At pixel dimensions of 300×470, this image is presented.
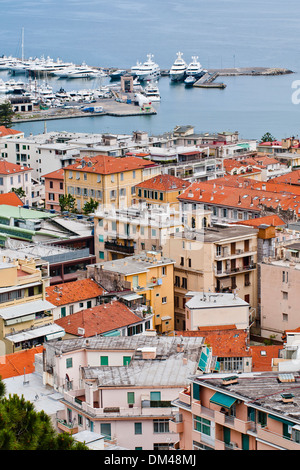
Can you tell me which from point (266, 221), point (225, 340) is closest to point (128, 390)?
point (225, 340)

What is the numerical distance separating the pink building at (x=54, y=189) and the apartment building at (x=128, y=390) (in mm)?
17360

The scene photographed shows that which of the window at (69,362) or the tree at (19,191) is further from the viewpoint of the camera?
the tree at (19,191)

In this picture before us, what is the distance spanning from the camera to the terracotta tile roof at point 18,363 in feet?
44.6

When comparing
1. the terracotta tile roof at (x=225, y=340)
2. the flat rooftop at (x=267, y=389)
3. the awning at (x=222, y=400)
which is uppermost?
the flat rooftop at (x=267, y=389)

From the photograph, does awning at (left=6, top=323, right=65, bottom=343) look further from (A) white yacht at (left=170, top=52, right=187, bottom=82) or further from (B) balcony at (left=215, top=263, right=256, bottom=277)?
(A) white yacht at (left=170, top=52, right=187, bottom=82)

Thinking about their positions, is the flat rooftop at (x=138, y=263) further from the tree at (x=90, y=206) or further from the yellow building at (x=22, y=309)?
the tree at (x=90, y=206)

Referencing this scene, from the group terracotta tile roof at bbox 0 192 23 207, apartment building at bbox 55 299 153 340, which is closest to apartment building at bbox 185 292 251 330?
apartment building at bbox 55 299 153 340

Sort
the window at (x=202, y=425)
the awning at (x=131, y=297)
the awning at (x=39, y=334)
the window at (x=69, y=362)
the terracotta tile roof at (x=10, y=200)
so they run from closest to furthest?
the window at (x=202, y=425), the window at (x=69, y=362), the awning at (x=39, y=334), the awning at (x=131, y=297), the terracotta tile roof at (x=10, y=200)

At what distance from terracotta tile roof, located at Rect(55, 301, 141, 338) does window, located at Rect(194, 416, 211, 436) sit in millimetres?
5580

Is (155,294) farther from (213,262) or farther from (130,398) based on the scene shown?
(130,398)

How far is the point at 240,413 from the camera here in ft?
30.1

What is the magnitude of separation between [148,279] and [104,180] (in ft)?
32.8

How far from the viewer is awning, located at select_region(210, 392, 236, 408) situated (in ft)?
30.2

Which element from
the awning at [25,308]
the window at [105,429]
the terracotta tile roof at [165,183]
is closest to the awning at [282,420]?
the window at [105,429]
